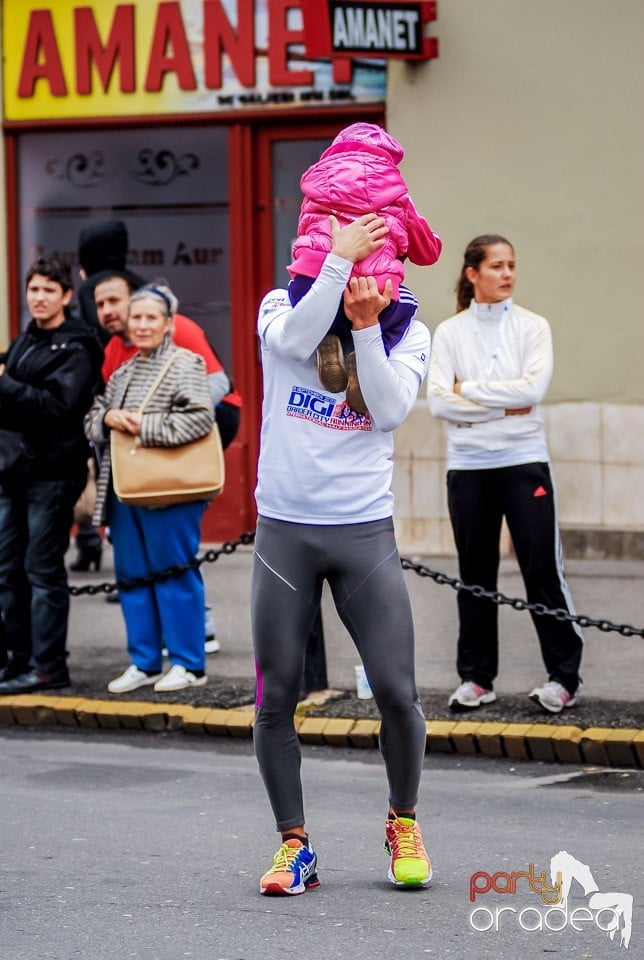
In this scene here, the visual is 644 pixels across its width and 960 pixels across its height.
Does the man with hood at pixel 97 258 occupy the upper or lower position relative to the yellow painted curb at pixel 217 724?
upper

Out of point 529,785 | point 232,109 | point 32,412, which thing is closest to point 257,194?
point 232,109

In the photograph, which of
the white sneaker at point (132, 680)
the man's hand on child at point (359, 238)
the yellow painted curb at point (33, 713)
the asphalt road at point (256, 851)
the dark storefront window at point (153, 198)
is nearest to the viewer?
the asphalt road at point (256, 851)

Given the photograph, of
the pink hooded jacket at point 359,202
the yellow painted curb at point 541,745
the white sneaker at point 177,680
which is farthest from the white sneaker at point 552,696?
the pink hooded jacket at point 359,202

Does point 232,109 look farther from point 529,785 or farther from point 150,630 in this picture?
point 529,785

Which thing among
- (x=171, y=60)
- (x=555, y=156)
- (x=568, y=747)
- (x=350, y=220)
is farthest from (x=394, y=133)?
(x=350, y=220)

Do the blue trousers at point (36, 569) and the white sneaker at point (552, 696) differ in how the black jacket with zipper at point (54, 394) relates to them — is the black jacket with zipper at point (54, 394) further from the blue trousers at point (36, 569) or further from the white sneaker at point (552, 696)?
the white sneaker at point (552, 696)

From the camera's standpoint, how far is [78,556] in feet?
39.1

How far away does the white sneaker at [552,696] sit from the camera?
7.55 meters

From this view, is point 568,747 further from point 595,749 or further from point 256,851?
point 256,851

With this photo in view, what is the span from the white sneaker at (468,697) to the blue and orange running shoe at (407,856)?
246cm

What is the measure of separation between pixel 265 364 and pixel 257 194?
26.2ft

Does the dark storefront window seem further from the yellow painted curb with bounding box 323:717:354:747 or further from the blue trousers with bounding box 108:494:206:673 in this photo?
the yellow painted curb with bounding box 323:717:354:747

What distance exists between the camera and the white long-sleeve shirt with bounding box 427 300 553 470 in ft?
25.0

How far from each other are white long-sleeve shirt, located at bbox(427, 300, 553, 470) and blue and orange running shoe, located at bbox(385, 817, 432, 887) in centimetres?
266
